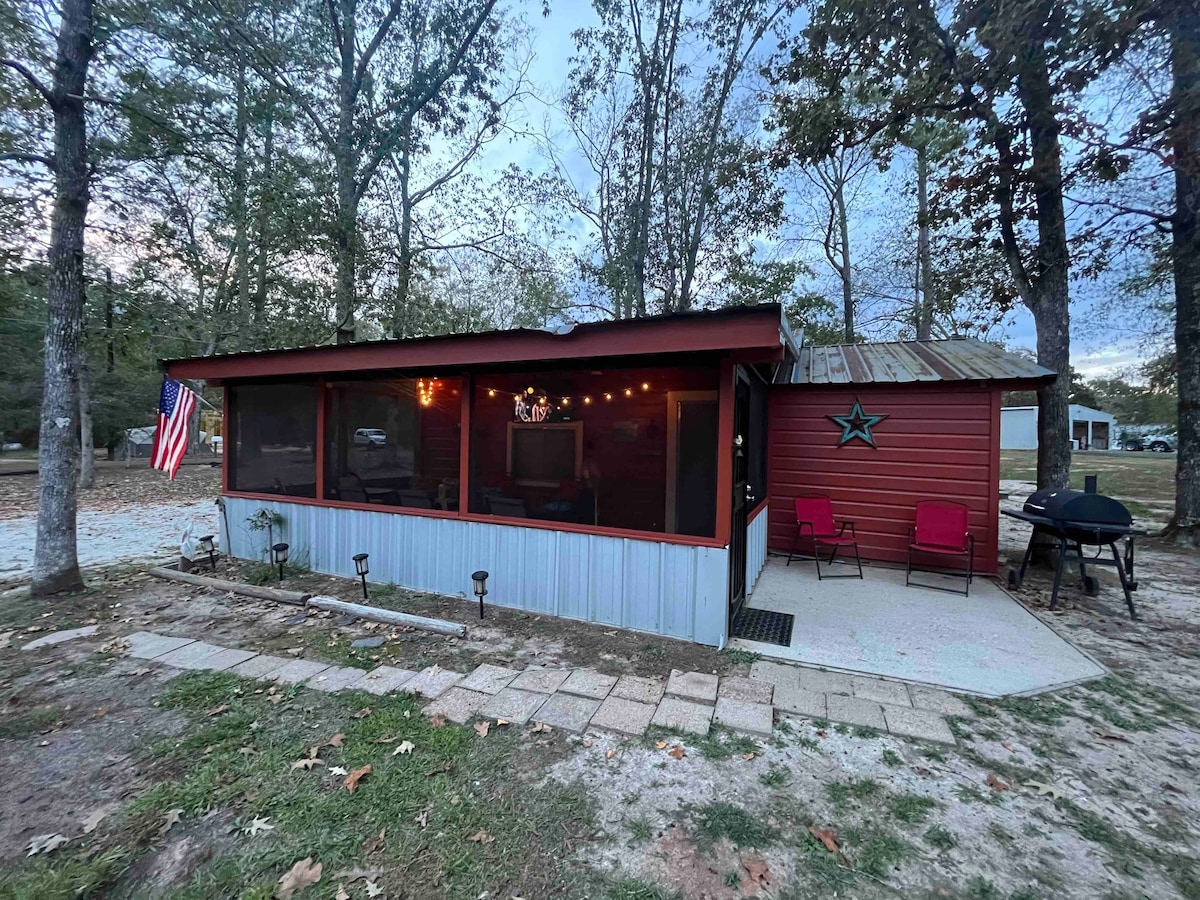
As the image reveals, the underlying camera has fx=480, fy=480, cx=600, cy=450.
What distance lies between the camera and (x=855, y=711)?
2.69 m

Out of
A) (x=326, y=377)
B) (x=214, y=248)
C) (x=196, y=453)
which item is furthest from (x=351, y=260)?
(x=196, y=453)

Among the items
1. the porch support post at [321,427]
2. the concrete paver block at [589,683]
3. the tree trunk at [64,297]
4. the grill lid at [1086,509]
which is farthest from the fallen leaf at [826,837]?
the tree trunk at [64,297]

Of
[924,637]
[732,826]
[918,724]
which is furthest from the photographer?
[924,637]

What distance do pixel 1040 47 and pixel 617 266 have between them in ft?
22.9

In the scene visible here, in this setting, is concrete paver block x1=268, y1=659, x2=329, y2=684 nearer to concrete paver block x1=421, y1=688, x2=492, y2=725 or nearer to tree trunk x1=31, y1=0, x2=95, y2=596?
concrete paver block x1=421, y1=688, x2=492, y2=725

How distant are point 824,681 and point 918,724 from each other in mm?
547

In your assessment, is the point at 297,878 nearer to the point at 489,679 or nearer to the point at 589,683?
the point at 489,679

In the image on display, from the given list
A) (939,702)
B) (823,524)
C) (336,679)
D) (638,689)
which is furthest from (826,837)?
(823,524)

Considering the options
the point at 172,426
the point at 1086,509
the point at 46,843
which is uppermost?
the point at 172,426

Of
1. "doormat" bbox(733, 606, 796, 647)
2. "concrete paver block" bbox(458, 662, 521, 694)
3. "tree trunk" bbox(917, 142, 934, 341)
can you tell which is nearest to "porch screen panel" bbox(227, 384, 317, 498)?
"concrete paver block" bbox(458, 662, 521, 694)

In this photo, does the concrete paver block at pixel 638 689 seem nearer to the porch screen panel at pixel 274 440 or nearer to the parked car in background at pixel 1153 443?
the porch screen panel at pixel 274 440

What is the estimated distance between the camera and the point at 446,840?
1.81 meters

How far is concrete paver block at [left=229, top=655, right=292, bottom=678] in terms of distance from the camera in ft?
10.2

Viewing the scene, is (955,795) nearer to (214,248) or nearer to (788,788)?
(788,788)
